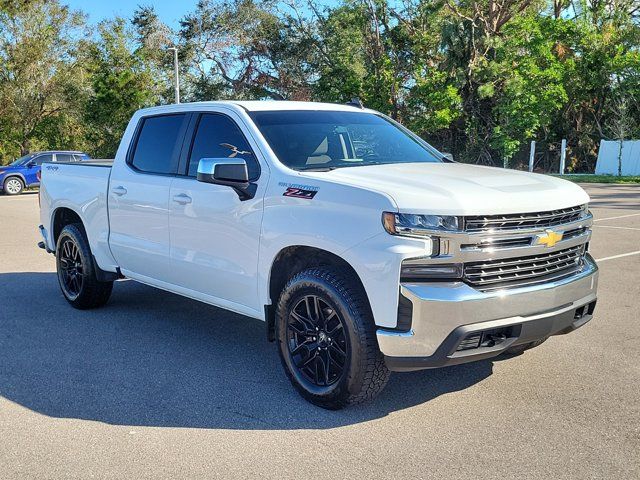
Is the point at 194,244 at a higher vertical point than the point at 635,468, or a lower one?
higher

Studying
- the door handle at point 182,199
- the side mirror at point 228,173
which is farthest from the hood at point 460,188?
the door handle at point 182,199

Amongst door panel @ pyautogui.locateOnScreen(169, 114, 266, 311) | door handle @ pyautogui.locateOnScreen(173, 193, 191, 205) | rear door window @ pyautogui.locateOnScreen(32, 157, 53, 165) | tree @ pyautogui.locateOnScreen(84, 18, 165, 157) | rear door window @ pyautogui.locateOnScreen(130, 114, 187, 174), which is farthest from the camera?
tree @ pyautogui.locateOnScreen(84, 18, 165, 157)

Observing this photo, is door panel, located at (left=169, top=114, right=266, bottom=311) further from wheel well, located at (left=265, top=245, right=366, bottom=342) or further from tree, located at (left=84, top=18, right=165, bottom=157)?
tree, located at (left=84, top=18, right=165, bottom=157)

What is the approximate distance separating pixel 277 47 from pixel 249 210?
4438 centimetres

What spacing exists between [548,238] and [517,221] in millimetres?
307

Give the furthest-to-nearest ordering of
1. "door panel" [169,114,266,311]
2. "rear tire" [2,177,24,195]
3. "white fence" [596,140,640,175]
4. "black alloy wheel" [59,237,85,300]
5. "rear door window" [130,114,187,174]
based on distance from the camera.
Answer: "white fence" [596,140,640,175], "rear tire" [2,177,24,195], "black alloy wheel" [59,237,85,300], "rear door window" [130,114,187,174], "door panel" [169,114,266,311]

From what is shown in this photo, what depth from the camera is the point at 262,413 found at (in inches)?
164

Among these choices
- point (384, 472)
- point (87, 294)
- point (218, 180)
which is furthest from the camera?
point (87, 294)

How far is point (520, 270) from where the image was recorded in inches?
154

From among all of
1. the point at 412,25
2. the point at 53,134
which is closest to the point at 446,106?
the point at 412,25

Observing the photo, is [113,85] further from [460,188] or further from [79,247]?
[460,188]

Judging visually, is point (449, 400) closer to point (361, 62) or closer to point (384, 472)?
point (384, 472)

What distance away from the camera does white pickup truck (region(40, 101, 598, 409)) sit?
12.1ft

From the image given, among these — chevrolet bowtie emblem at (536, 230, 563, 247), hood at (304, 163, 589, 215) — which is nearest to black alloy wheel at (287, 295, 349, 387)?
hood at (304, 163, 589, 215)
